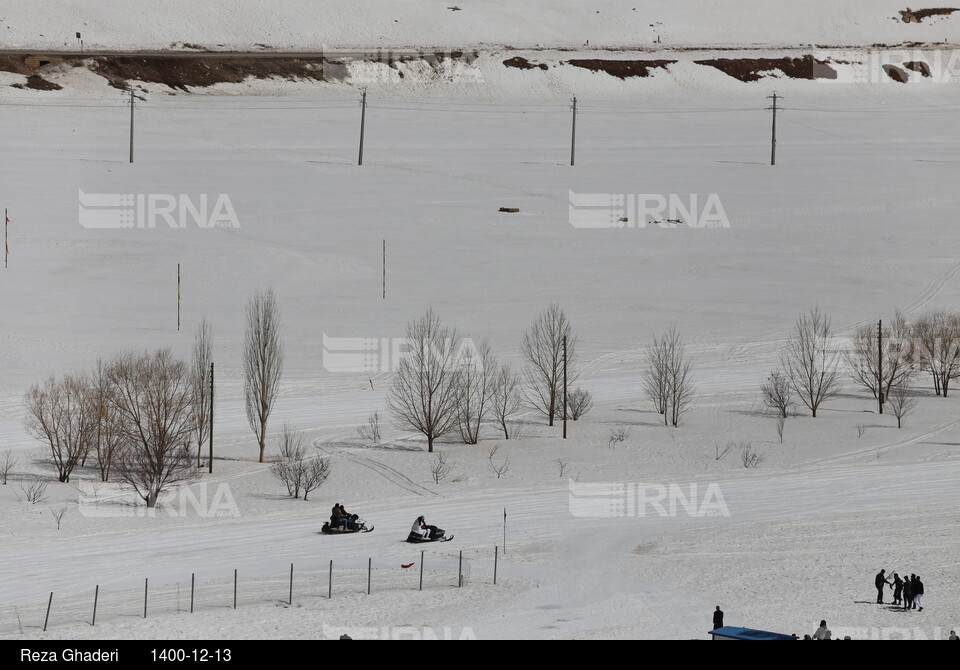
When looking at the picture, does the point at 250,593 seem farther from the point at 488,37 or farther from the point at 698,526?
the point at 488,37

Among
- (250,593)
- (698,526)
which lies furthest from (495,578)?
(698,526)

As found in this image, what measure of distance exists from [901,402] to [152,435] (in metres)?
29.5

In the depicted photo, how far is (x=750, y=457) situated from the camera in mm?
46031

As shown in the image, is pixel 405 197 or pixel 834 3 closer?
pixel 405 197

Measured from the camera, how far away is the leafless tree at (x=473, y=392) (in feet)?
162

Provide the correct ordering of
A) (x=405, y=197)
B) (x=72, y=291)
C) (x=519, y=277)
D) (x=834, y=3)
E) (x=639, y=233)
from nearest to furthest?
(x=72, y=291), (x=519, y=277), (x=639, y=233), (x=405, y=197), (x=834, y=3)

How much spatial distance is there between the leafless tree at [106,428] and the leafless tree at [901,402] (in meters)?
29.7

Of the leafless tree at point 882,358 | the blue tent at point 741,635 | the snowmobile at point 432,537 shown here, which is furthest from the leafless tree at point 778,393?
the blue tent at point 741,635

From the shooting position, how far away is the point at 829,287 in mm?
74938

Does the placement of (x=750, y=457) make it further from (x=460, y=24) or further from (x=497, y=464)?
(x=460, y=24)

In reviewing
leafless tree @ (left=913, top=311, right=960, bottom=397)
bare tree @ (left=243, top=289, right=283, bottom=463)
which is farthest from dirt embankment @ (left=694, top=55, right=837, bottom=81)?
bare tree @ (left=243, top=289, right=283, bottom=463)

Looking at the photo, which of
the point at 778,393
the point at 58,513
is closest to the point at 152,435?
the point at 58,513

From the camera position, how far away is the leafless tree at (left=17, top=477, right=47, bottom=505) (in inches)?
1535
